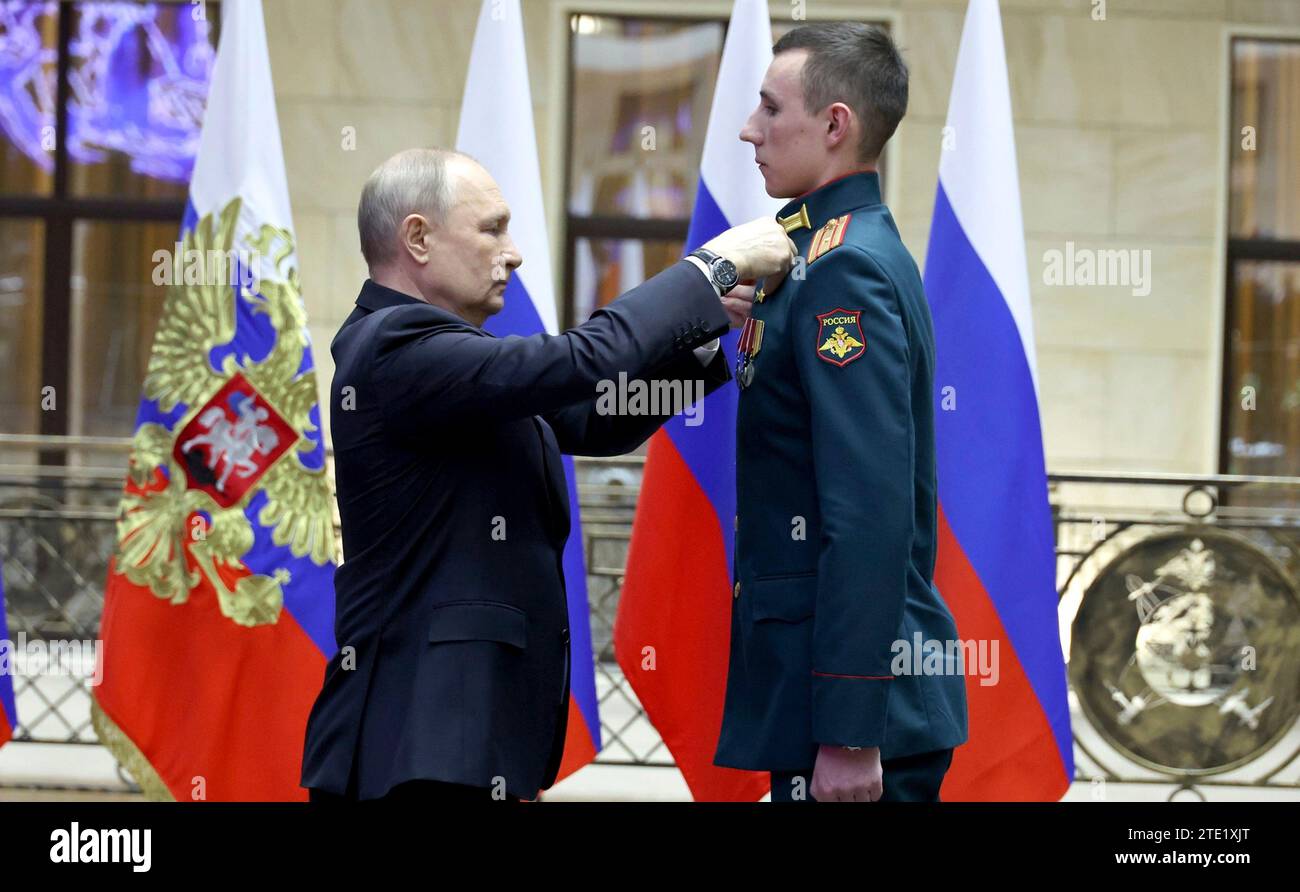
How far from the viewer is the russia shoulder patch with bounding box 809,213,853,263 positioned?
229 cm

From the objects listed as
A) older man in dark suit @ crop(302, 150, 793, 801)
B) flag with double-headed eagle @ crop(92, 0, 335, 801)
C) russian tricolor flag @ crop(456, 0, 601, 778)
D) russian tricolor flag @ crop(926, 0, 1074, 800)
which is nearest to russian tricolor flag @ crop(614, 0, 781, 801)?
russian tricolor flag @ crop(456, 0, 601, 778)

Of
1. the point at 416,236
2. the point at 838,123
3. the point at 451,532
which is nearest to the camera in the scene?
the point at 451,532

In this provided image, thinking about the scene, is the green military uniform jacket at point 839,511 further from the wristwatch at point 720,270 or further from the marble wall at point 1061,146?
the marble wall at point 1061,146

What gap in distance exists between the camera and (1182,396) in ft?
25.7

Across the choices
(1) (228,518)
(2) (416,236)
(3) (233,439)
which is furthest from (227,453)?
(2) (416,236)

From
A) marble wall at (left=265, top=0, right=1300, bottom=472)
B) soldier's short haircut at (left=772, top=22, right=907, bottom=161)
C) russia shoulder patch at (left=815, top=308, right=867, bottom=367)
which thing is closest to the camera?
russia shoulder patch at (left=815, top=308, right=867, bottom=367)

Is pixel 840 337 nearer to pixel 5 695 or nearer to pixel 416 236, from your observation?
pixel 416 236

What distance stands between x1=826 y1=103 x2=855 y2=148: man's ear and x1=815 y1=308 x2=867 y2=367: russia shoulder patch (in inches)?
13.1

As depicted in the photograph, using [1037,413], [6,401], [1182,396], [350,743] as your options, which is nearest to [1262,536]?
[1182,396]

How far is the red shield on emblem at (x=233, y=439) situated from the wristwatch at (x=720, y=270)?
2.11m

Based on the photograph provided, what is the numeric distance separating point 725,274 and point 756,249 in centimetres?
9

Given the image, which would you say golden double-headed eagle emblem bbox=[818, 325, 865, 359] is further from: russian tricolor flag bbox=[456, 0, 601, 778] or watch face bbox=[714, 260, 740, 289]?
russian tricolor flag bbox=[456, 0, 601, 778]

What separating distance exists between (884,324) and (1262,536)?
222 inches

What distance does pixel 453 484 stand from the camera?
2154mm
